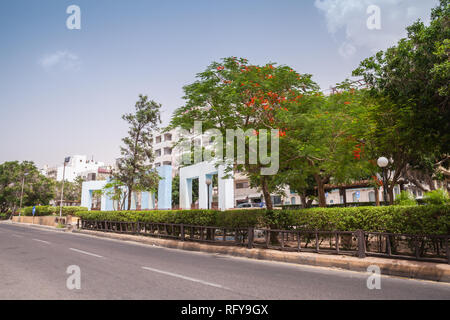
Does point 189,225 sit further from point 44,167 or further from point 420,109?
point 44,167

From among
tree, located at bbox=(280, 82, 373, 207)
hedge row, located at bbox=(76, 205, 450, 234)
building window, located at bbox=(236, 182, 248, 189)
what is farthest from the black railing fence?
building window, located at bbox=(236, 182, 248, 189)

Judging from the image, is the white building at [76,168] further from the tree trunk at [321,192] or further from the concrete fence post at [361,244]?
the concrete fence post at [361,244]

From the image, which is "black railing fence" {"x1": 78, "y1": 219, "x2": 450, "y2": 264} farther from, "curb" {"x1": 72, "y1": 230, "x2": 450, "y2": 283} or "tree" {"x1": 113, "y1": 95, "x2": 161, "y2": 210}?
"tree" {"x1": 113, "y1": 95, "x2": 161, "y2": 210}

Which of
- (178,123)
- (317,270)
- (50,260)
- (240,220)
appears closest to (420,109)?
(317,270)

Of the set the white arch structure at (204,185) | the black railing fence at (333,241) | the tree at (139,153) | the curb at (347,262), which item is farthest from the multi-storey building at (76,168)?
the curb at (347,262)

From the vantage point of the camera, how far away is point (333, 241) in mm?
12148

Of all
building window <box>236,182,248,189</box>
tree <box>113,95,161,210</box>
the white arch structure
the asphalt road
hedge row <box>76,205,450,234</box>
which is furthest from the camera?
building window <box>236,182,248,189</box>

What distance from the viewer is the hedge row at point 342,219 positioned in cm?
859

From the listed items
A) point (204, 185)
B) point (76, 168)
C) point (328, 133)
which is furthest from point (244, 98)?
point (76, 168)

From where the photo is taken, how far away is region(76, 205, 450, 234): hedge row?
859 cm

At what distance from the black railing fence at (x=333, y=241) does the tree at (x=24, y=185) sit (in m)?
59.6

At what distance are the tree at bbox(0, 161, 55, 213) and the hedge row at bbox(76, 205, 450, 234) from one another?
6182 cm

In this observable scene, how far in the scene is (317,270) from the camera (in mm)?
8773

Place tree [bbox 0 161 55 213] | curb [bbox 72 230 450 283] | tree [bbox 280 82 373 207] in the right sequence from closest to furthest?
curb [bbox 72 230 450 283] < tree [bbox 280 82 373 207] < tree [bbox 0 161 55 213]
